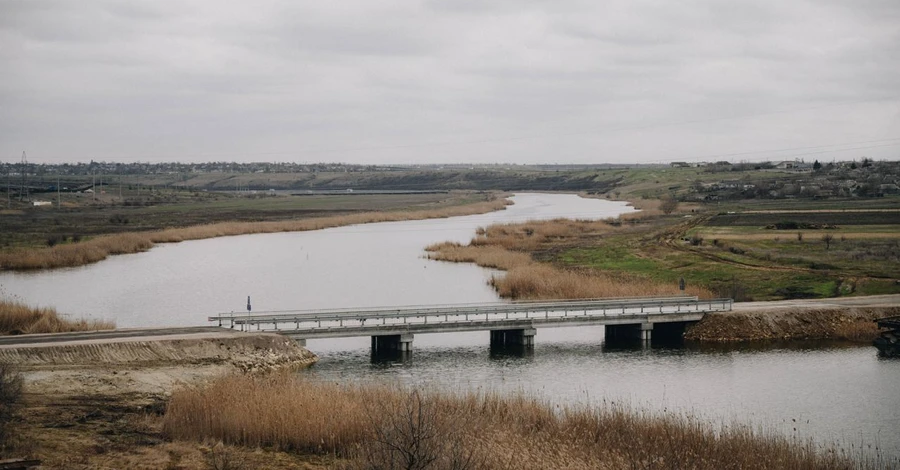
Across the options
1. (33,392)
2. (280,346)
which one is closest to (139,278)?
(280,346)

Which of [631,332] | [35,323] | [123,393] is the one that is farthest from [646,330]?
[35,323]

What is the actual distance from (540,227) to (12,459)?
274 feet

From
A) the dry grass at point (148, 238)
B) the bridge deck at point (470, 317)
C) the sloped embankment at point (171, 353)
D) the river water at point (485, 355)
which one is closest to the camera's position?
the river water at point (485, 355)

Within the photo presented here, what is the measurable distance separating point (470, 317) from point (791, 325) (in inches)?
617

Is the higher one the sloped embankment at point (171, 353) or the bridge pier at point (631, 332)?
the sloped embankment at point (171, 353)

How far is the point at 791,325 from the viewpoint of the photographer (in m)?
48.4

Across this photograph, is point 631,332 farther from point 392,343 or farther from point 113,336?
point 113,336

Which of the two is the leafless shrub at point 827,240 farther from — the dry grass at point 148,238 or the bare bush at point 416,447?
the bare bush at point 416,447

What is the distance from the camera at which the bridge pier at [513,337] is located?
46.2m

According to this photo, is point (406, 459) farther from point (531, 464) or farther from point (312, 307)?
point (312, 307)

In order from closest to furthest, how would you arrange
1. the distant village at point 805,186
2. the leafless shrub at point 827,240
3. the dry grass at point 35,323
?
the dry grass at point 35,323 → the leafless shrub at point 827,240 → the distant village at point 805,186

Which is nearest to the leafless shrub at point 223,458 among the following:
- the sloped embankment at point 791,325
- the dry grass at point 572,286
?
the sloped embankment at point 791,325

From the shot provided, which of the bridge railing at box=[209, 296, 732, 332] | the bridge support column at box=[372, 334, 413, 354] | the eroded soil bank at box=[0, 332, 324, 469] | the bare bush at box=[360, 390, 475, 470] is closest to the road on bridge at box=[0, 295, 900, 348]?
the eroded soil bank at box=[0, 332, 324, 469]

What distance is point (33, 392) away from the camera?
30.7 m
